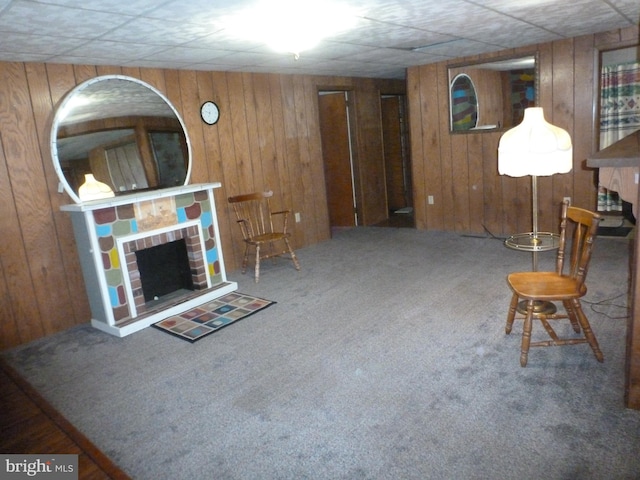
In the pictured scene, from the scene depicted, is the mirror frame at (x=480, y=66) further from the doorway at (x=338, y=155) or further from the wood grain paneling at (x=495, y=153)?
the doorway at (x=338, y=155)

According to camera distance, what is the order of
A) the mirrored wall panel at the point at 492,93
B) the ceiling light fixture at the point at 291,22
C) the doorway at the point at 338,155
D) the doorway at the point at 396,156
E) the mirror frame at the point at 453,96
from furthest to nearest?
the doorway at the point at 396,156 < the doorway at the point at 338,155 < the mirror frame at the point at 453,96 < the mirrored wall panel at the point at 492,93 < the ceiling light fixture at the point at 291,22

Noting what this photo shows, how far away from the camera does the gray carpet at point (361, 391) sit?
178cm

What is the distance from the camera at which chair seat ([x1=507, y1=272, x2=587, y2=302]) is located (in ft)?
7.39

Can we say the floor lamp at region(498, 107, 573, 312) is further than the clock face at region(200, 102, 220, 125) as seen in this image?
No

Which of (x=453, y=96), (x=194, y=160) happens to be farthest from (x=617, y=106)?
(x=194, y=160)

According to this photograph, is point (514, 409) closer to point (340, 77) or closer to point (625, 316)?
point (625, 316)

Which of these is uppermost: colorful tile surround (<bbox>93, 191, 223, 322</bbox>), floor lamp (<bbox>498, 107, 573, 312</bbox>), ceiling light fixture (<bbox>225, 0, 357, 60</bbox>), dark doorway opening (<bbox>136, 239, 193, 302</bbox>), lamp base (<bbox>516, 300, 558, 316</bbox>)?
ceiling light fixture (<bbox>225, 0, 357, 60</bbox>)

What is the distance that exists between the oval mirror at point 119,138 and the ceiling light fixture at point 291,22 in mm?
1197

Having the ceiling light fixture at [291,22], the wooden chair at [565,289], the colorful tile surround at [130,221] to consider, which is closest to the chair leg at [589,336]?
the wooden chair at [565,289]

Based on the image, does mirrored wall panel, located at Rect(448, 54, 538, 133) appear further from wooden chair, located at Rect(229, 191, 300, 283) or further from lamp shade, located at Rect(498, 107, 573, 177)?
wooden chair, located at Rect(229, 191, 300, 283)

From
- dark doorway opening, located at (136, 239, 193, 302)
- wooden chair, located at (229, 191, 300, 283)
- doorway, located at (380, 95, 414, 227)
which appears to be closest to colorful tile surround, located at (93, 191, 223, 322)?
dark doorway opening, located at (136, 239, 193, 302)

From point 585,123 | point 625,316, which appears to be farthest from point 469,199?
point 625,316

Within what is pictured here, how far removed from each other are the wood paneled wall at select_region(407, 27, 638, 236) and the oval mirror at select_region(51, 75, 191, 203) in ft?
9.30

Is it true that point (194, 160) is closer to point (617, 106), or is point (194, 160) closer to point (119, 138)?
point (119, 138)
